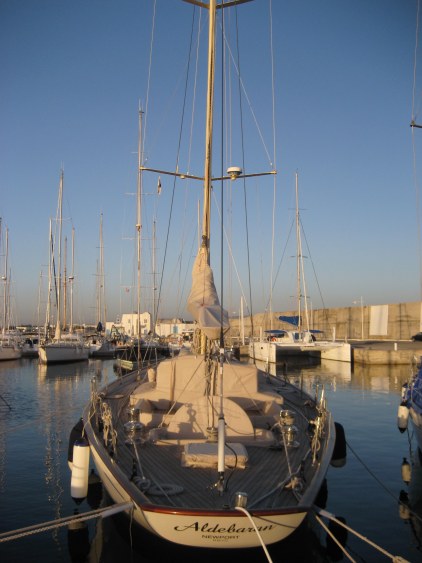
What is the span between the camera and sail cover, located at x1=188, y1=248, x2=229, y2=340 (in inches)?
399

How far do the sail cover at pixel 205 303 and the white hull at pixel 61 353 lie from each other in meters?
37.2

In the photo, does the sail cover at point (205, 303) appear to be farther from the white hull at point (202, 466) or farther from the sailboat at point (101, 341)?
the sailboat at point (101, 341)

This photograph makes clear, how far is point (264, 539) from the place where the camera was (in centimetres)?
618

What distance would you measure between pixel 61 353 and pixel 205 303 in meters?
38.8

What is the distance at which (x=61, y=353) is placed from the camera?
46844 millimetres

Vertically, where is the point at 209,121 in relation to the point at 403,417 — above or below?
above

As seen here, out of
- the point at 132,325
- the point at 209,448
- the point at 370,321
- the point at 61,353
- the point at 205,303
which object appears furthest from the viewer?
the point at 132,325

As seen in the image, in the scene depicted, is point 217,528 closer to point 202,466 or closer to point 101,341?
point 202,466

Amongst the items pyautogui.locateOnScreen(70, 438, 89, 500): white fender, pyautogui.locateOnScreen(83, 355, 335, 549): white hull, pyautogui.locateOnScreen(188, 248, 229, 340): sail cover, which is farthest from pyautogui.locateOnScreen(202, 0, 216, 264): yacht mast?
pyautogui.locateOnScreen(70, 438, 89, 500): white fender

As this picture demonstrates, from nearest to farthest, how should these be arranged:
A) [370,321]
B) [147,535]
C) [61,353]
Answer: [147,535] < [61,353] < [370,321]

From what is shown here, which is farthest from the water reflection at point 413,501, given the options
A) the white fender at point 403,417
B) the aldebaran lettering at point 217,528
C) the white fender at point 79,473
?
the white fender at point 79,473

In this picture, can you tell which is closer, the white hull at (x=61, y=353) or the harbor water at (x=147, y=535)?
the harbor water at (x=147, y=535)

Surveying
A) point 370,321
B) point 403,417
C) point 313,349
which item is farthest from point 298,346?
point 403,417

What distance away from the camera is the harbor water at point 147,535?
775 centimetres
